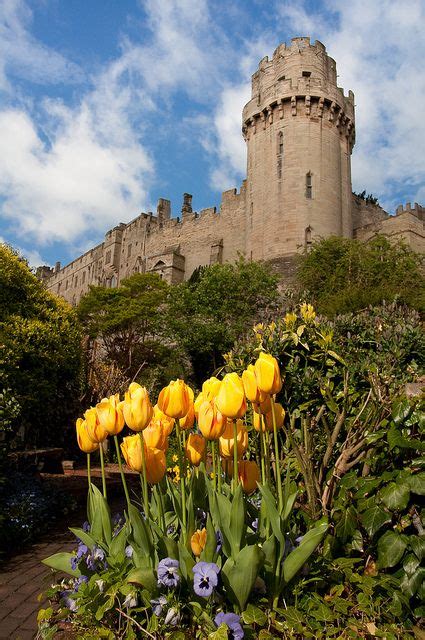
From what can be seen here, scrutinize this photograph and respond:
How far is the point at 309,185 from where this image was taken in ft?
98.6

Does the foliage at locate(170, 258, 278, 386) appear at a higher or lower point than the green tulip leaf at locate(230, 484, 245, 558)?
higher

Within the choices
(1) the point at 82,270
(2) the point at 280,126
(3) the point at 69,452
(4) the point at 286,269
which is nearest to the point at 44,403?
(3) the point at 69,452

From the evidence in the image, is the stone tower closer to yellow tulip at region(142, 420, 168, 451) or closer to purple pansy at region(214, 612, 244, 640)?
yellow tulip at region(142, 420, 168, 451)

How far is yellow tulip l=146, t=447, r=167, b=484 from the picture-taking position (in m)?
2.22

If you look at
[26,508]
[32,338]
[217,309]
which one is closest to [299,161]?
[217,309]

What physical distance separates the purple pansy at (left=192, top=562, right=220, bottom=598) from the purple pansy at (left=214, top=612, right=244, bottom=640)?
0.10 meters

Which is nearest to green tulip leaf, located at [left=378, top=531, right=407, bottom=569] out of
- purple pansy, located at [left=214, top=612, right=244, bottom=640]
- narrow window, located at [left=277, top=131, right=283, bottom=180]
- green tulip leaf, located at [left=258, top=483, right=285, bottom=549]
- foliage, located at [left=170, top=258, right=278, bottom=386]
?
green tulip leaf, located at [left=258, top=483, right=285, bottom=549]

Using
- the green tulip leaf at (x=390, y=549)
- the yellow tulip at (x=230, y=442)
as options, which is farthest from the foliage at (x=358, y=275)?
the yellow tulip at (x=230, y=442)

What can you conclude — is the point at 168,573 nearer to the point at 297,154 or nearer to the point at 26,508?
the point at 26,508

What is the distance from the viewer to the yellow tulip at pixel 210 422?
7.01 ft

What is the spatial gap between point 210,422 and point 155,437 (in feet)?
0.95

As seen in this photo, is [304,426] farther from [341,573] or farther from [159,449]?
[159,449]

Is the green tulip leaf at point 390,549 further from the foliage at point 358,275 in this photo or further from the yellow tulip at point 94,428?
the foliage at point 358,275

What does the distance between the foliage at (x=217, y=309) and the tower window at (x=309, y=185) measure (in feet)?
25.3
